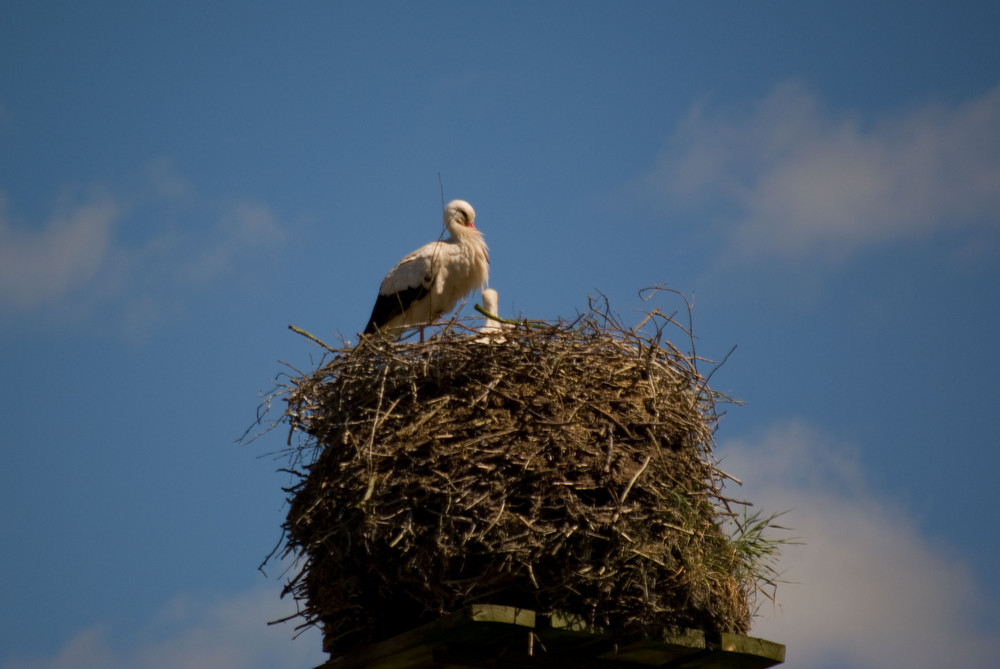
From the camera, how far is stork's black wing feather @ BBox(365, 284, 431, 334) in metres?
9.46

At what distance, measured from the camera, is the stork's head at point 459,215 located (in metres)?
9.76

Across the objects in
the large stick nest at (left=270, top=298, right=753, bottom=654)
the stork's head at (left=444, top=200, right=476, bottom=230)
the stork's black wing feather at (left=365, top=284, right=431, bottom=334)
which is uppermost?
the stork's head at (left=444, top=200, right=476, bottom=230)

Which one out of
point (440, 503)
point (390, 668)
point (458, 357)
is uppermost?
point (458, 357)

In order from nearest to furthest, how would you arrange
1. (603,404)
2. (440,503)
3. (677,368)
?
(440,503) < (603,404) < (677,368)

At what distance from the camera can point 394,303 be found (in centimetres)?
955

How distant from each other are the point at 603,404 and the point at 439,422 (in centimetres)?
86

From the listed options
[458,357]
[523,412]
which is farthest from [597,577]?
[458,357]

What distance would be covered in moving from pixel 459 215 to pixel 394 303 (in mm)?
972

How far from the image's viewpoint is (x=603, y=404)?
5.89m

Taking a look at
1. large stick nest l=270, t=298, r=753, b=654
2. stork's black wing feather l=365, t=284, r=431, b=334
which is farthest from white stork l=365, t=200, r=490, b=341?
large stick nest l=270, t=298, r=753, b=654

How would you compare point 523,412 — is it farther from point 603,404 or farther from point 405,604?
point 405,604

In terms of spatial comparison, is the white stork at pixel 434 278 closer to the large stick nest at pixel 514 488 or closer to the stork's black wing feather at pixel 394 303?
the stork's black wing feather at pixel 394 303

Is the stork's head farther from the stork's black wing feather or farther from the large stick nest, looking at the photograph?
the large stick nest

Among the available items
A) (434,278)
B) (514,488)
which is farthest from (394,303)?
(514,488)
